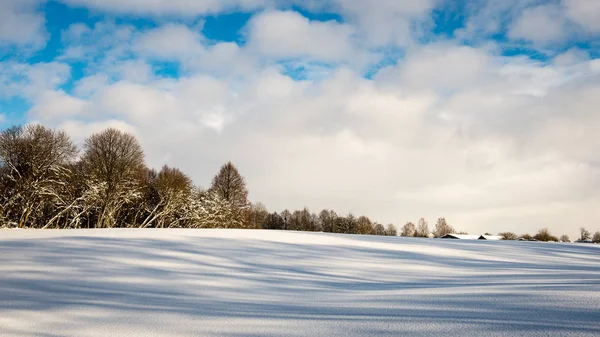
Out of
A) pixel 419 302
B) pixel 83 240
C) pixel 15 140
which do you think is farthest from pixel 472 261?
pixel 15 140

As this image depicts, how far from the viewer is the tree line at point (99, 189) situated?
32.4 metres

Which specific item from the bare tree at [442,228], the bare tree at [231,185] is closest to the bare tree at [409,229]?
the bare tree at [442,228]

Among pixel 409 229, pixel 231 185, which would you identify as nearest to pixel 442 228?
pixel 409 229

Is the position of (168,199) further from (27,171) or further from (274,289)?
(274,289)

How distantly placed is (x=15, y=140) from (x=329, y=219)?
88.9 meters

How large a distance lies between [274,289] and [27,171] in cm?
3146

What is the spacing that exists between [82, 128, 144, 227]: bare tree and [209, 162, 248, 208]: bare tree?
1647cm

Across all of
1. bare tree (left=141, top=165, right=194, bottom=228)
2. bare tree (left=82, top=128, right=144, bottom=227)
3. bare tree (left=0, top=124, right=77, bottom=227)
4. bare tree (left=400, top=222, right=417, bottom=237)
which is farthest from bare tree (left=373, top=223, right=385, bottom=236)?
bare tree (left=0, top=124, right=77, bottom=227)

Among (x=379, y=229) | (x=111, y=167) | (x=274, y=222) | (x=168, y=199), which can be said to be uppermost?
(x=111, y=167)

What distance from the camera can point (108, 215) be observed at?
4034 centimetres

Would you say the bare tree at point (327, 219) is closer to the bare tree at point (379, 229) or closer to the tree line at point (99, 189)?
the bare tree at point (379, 229)

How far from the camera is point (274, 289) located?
33.3ft

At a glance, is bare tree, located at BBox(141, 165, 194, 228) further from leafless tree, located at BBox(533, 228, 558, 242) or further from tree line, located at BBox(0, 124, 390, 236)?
leafless tree, located at BBox(533, 228, 558, 242)

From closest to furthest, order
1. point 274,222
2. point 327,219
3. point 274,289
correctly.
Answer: point 274,289
point 274,222
point 327,219
